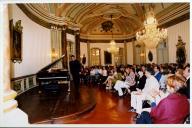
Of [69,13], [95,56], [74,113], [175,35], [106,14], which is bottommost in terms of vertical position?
[74,113]

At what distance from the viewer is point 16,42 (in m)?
7.28

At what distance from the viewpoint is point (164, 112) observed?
3.30 metres

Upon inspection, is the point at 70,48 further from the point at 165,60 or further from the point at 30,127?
the point at 30,127

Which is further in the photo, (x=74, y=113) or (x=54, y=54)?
(x=54, y=54)

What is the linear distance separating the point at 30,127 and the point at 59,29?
29.9 feet

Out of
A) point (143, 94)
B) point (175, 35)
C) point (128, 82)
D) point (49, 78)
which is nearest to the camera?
point (143, 94)

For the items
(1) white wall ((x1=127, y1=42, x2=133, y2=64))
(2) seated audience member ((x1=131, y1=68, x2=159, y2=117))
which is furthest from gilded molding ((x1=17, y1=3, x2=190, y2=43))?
(1) white wall ((x1=127, y1=42, x2=133, y2=64))

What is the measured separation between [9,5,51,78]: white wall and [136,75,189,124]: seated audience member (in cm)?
483

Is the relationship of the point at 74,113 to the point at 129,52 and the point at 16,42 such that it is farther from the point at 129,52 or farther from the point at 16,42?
the point at 129,52

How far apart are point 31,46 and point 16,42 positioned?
1.90m

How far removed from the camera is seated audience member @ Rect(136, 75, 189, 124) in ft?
10.6

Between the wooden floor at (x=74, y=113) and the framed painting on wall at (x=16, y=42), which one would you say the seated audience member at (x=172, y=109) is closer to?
the wooden floor at (x=74, y=113)

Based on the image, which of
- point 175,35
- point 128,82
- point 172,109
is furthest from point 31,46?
point 172,109

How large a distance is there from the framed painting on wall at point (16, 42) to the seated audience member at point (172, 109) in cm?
471
